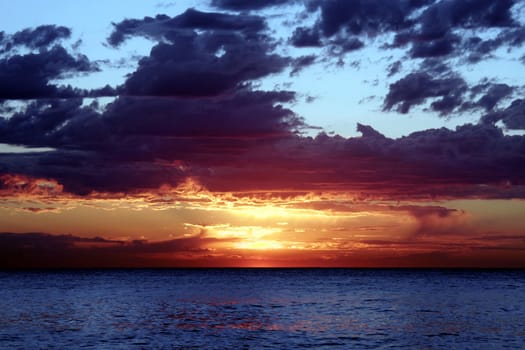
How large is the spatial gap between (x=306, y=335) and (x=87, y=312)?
31.1 meters

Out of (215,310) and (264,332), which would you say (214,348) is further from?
(215,310)

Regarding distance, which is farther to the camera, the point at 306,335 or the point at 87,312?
the point at 87,312

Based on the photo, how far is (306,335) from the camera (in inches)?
2238

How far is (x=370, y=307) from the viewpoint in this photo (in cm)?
8575

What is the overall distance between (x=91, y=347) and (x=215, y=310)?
32.9m

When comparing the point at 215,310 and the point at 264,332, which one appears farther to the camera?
the point at 215,310

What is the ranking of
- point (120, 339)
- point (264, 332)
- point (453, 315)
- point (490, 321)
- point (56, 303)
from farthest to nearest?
point (56, 303) < point (453, 315) < point (490, 321) < point (264, 332) < point (120, 339)

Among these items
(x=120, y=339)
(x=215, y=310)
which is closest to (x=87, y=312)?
(x=215, y=310)

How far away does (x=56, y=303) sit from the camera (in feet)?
309

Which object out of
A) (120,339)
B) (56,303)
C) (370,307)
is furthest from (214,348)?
(56,303)

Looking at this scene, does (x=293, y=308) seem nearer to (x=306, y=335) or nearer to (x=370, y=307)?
(x=370, y=307)

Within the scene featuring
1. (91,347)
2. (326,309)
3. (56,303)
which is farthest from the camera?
(56,303)

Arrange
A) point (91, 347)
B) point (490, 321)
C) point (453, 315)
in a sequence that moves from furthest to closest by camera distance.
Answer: point (453, 315), point (490, 321), point (91, 347)

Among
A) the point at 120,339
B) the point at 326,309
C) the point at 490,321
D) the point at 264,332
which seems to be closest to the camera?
the point at 120,339
